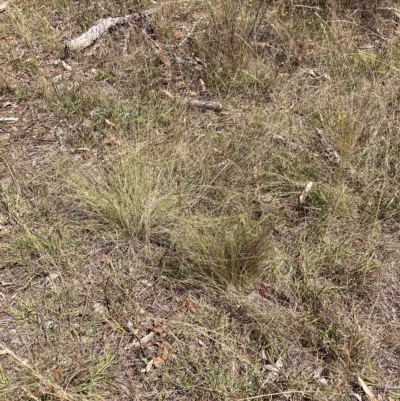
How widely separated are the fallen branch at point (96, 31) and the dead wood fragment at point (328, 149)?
195 centimetres

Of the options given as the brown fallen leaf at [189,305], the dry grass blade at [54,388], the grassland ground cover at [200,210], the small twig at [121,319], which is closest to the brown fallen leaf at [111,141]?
the grassland ground cover at [200,210]

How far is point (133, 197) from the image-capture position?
2500 mm

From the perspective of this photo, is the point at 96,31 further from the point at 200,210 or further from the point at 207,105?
the point at 200,210

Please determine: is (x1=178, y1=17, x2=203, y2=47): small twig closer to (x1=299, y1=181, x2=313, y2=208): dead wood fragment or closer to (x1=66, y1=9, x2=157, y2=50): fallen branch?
(x1=66, y1=9, x2=157, y2=50): fallen branch

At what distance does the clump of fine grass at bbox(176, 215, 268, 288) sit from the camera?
2.22m

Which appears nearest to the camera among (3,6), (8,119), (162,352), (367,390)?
(367,390)

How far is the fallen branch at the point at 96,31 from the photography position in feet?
12.4

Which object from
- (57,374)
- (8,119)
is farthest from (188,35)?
(57,374)

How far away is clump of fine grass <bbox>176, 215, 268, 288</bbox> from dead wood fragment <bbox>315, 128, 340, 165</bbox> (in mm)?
839

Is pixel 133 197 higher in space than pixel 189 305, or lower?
higher

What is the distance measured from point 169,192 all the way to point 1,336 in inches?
43.4

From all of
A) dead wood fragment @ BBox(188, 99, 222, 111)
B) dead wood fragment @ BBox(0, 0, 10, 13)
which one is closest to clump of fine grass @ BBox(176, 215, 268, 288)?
dead wood fragment @ BBox(188, 99, 222, 111)

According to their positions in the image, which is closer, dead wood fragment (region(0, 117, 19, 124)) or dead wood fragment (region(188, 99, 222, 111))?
dead wood fragment (region(0, 117, 19, 124))

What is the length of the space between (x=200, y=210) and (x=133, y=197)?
382 mm
